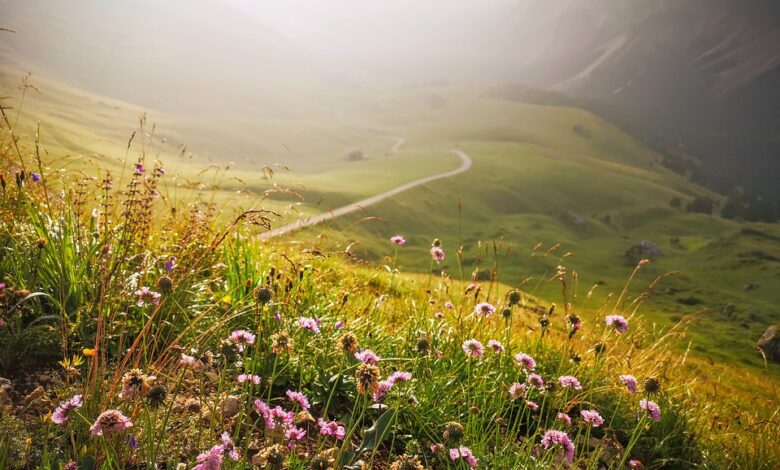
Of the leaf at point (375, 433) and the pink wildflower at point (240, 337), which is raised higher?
the pink wildflower at point (240, 337)

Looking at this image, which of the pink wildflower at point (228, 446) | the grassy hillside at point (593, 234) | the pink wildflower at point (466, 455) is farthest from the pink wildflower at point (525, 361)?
the grassy hillside at point (593, 234)

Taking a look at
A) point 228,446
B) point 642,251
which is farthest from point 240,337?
point 642,251

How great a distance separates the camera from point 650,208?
497 feet

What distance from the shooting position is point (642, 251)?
115m

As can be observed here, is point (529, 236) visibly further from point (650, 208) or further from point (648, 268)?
point (650, 208)

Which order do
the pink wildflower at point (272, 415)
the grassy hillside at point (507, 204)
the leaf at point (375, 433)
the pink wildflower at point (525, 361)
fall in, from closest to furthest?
the pink wildflower at point (272, 415), the leaf at point (375, 433), the pink wildflower at point (525, 361), the grassy hillside at point (507, 204)

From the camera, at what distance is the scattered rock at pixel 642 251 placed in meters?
110

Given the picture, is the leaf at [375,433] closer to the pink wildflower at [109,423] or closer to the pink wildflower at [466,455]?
the pink wildflower at [466,455]

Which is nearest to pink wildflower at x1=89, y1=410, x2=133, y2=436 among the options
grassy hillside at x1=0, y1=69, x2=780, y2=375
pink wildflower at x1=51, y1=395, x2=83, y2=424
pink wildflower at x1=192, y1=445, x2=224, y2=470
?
pink wildflower at x1=51, y1=395, x2=83, y2=424

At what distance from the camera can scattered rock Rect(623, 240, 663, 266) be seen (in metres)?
110

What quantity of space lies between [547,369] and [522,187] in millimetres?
134057

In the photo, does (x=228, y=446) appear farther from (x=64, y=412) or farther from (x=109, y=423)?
(x=64, y=412)

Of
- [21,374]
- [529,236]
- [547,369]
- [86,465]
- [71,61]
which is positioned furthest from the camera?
[71,61]

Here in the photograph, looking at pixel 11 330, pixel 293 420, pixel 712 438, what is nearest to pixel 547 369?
pixel 712 438
